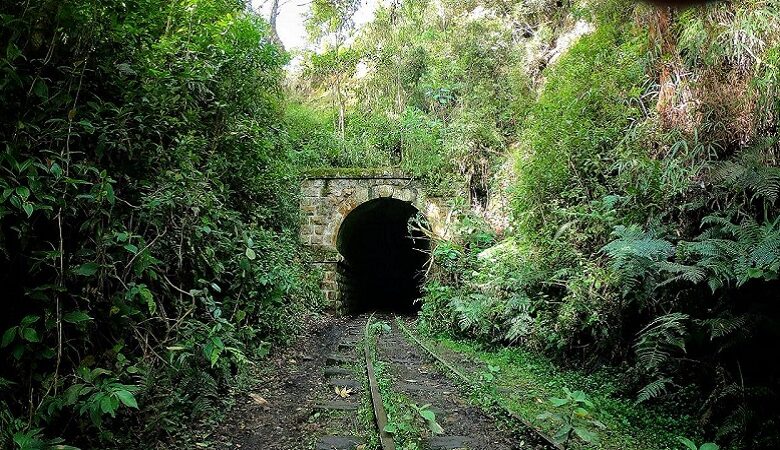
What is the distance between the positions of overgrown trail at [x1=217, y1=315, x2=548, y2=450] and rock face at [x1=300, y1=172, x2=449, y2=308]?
5258mm

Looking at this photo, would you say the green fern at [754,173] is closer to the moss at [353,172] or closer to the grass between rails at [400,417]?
the grass between rails at [400,417]

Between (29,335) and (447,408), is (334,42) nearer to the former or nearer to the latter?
(447,408)

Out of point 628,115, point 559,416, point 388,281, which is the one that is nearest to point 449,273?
point 628,115

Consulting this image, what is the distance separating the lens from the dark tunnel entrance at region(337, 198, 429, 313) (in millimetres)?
13648

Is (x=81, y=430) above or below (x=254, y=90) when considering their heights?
below

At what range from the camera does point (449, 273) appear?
10219mm

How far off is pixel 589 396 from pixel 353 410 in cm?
229

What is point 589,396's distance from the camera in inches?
189

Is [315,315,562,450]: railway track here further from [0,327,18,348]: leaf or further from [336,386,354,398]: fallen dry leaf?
[0,327,18,348]: leaf

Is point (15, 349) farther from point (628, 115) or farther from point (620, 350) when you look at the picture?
point (628, 115)

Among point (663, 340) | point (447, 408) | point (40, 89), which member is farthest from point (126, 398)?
point (663, 340)

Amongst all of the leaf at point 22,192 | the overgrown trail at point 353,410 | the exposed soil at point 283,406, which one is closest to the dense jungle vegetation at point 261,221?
the leaf at point 22,192

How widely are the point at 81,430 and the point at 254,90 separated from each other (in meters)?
4.27

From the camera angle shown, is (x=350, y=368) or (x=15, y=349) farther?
(x=350, y=368)
